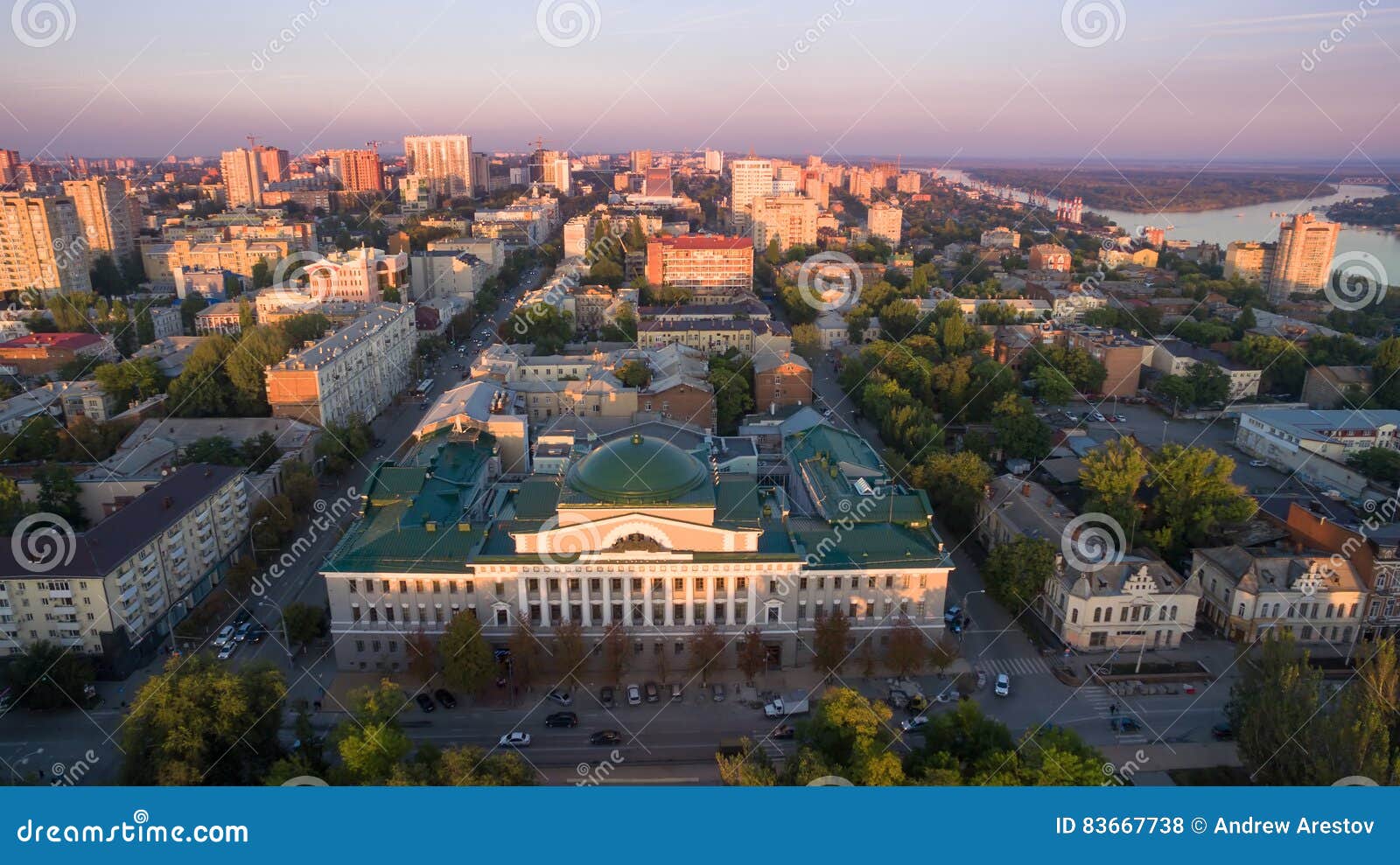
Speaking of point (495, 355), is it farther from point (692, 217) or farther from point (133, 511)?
point (692, 217)

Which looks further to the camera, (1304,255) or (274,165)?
(274,165)

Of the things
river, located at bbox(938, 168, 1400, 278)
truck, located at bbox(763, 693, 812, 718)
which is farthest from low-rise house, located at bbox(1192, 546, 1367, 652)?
river, located at bbox(938, 168, 1400, 278)

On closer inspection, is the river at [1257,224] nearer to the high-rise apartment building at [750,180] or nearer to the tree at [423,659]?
the high-rise apartment building at [750,180]

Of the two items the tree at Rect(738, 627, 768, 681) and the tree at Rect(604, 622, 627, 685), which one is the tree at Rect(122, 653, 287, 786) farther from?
the tree at Rect(738, 627, 768, 681)

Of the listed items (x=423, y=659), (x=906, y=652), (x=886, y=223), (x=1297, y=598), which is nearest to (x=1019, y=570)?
(x=906, y=652)

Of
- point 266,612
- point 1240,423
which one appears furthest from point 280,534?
point 1240,423

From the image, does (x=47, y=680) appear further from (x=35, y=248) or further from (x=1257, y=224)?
(x=1257, y=224)

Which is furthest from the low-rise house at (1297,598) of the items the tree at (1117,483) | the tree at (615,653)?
the tree at (615,653)
